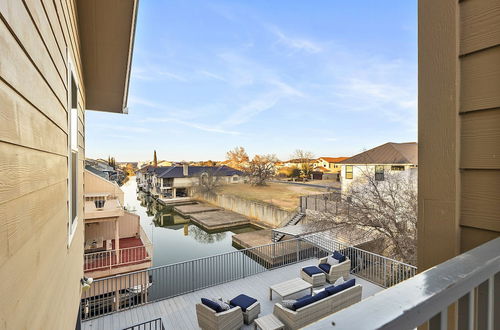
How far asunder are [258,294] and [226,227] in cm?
1235

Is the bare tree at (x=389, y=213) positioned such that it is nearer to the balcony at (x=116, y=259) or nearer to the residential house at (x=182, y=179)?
the balcony at (x=116, y=259)

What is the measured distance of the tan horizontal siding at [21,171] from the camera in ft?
2.45

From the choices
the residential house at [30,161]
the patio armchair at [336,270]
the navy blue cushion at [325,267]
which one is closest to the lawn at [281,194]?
the navy blue cushion at [325,267]

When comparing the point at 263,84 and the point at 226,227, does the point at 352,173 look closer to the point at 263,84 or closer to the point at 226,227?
the point at 226,227

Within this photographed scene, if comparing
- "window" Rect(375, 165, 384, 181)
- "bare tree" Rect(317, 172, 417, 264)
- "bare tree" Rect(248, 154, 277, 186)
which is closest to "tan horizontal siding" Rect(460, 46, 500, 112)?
"bare tree" Rect(317, 172, 417, 264)

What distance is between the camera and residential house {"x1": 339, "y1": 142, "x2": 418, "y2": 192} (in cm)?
1281

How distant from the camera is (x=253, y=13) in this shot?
1535 cm

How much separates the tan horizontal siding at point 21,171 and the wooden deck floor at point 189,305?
5220 mm

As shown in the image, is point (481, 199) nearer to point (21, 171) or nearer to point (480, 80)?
point (480, 80)

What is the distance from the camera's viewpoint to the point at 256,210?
19531 millimetres

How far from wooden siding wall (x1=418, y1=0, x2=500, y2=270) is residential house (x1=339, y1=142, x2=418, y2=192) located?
39.0 feet

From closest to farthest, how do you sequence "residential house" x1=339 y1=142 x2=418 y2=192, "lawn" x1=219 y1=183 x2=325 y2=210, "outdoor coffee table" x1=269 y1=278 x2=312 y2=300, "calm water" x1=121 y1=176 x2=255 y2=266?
"outdoor coffee table" x1=269 y1=278 x2=312 y2=300 → "residential house" x1=339 y1=142 x2=418 y2=192 → "calm water" x1=121 y1=176 x2=255 y2=266 → "lawn" x1=219 y1=183 x2=325 y2=210

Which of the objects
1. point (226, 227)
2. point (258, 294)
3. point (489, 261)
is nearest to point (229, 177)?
point (226, 227)

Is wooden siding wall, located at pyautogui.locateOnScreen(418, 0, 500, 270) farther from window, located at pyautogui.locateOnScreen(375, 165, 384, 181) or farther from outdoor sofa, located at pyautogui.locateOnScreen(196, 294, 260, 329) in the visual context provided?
window, located at pyautogui.locateOnScreen(375, 165, 384, 181)
